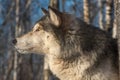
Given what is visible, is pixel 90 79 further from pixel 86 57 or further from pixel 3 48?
pixel 3 48


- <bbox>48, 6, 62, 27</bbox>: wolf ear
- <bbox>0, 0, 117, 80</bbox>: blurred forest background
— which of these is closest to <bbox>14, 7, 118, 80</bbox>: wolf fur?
<bbox>48, 6, 62, 27</bbox>: wolf ear

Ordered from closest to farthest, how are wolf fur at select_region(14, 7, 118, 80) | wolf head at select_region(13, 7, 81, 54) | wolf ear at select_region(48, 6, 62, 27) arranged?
wolf fur at select_region(14, 7, 118, 80) < wolf ear at select_region(48, 6, 62, 27) < wolf head at select_region(13, 7, 81, 54)

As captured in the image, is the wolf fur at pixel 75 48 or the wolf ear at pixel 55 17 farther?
the wolf ear at pixel 55 17

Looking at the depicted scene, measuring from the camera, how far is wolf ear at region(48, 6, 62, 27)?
6656mm

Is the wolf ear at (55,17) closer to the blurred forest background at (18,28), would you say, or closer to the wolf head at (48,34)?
the wolf head at (48,34)

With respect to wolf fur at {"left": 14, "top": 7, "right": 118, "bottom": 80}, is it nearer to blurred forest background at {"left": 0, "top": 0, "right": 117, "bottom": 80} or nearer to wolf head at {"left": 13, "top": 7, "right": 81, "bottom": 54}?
wolf head at {"left": 13, "top": 7, "right": 81, "bottom": 54}

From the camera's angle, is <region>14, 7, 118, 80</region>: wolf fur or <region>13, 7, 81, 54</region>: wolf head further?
<region>13, 7, 81, 54</region>: wolf head

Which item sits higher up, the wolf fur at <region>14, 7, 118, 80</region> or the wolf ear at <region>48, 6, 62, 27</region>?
the wolf ear at <region>48, 6, 62, 27</region>

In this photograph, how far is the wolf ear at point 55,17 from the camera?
6.66 m

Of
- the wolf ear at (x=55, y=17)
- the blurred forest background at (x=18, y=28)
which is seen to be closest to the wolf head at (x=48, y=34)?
the wolf ear at (x=55, y=17)

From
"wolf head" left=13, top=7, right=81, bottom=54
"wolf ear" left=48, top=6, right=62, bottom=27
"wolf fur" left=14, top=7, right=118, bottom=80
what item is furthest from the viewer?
"wolf head" left=13, top=7, right=81, bottom=54

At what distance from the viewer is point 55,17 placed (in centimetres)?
675

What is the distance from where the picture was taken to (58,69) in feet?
22.2

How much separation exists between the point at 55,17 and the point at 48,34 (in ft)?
1.18
